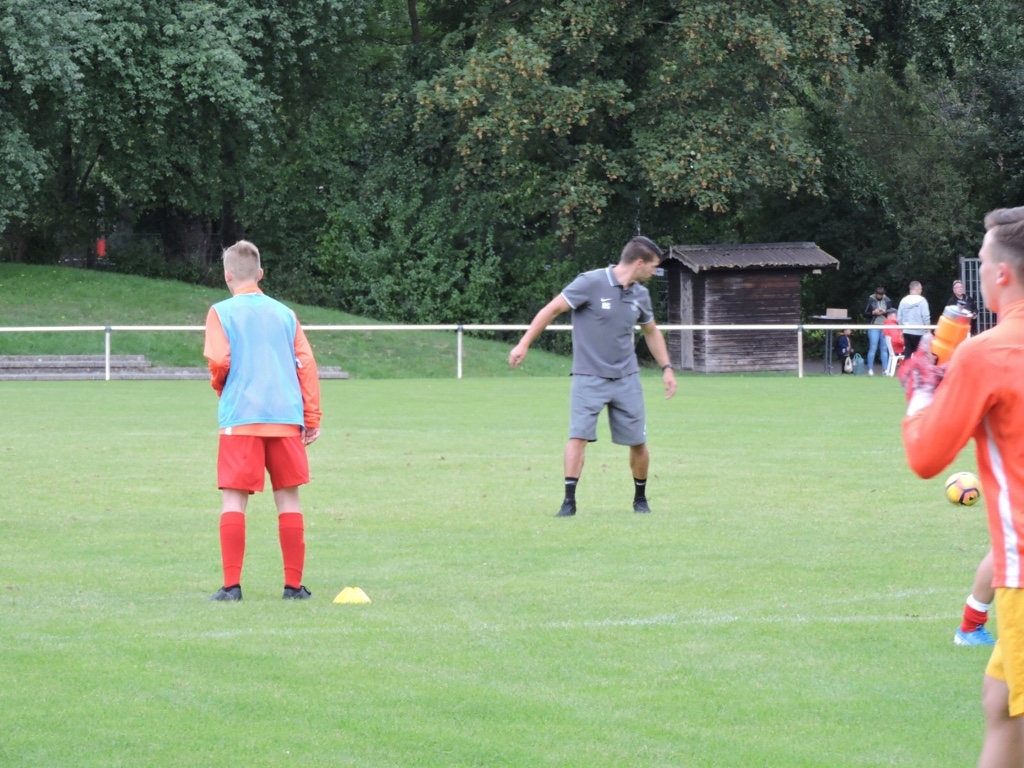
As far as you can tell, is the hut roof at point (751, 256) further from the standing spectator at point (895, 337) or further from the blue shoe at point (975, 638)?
the blue shoe at point (975, 638)

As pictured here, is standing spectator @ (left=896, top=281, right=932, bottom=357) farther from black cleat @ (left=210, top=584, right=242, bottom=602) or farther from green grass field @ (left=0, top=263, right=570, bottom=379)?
black cleat @ (left=210, top=584, right=242, bottom=602)

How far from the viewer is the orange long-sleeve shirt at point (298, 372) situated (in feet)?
26.1

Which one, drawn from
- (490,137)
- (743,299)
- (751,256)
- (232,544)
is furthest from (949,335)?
(490,137)

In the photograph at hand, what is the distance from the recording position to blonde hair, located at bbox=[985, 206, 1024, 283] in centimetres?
373

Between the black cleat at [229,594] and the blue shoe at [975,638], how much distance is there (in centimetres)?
365

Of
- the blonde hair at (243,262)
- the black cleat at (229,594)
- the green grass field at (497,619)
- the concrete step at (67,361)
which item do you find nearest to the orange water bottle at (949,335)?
the green grass field at (497,619)

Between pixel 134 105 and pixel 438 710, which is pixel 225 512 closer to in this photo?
pixel 438 710

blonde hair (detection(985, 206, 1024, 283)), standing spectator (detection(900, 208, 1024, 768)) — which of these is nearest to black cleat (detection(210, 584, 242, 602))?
standing spectator (detection(900, 208, 1024, 768))

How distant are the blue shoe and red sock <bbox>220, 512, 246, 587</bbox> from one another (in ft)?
11.9

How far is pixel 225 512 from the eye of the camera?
8047 mm

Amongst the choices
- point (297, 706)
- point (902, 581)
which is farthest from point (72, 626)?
point (902, 581)

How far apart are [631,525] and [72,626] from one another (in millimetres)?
4704

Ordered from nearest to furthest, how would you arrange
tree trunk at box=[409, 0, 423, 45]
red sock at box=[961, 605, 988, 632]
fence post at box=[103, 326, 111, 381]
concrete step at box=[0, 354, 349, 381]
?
red sock at box=[961, 605, 988, 632] → fence post at box=[103, 326, 111, 381] → concrete step at box=[0, 354, 349, 381] → tree trunk at box=[409, 0, 423, 45]

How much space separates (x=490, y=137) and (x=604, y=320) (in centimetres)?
2726
